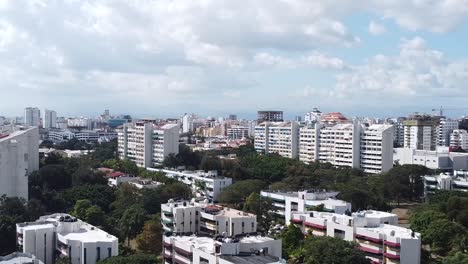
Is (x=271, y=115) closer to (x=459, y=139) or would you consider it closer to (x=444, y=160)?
(x=459, y=139)

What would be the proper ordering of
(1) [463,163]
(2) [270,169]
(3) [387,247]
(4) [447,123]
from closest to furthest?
(3) [387,247], (2) [270,169], (1) [463,163], (4) [447,123]

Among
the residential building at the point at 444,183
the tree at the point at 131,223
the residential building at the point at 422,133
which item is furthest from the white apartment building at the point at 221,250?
the residential building at the point at 422,133

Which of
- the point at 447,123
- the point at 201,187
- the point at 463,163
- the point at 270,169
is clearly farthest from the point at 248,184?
the point at 447,123

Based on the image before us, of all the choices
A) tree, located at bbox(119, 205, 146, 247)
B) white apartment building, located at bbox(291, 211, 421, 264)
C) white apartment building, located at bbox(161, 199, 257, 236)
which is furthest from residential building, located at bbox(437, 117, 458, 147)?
tree, located at bbox(119, 205, 146, 247)

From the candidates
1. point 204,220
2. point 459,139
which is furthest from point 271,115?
point 204,220

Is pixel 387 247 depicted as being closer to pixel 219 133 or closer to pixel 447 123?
pixel 447 123

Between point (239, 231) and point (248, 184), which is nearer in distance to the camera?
point (239, 231)

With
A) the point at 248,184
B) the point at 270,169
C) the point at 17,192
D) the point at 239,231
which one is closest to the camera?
the point at 239,231

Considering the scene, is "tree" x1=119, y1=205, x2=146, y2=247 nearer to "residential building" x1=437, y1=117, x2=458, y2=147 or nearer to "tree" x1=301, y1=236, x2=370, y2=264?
"tree" x1=301, y1=236, x2=370, y2=264
